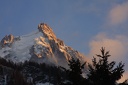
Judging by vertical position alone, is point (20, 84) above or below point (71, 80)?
above

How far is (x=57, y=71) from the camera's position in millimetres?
164875

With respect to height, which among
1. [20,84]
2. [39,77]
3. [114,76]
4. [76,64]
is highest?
[39,77]

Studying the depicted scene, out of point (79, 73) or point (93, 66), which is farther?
point (79, 73)

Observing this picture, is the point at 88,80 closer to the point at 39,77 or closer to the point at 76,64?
the point at 76,64

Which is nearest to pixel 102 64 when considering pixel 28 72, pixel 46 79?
pixel 46 79

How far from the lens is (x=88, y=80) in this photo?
22266mm

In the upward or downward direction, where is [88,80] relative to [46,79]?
downward

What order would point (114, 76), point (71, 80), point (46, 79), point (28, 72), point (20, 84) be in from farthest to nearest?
point (28, 72)
point (46, 79)
point (20, 84)
point (71, 80)
point (114, 76)

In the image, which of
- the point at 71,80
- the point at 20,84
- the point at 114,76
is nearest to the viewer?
the point at 114,76

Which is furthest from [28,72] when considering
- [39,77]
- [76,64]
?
[76,64]

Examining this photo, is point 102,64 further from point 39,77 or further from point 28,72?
point 28,72

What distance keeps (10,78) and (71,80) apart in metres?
110

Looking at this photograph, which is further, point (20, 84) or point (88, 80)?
point (20, 84)

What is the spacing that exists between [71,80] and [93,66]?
85.8 inches
